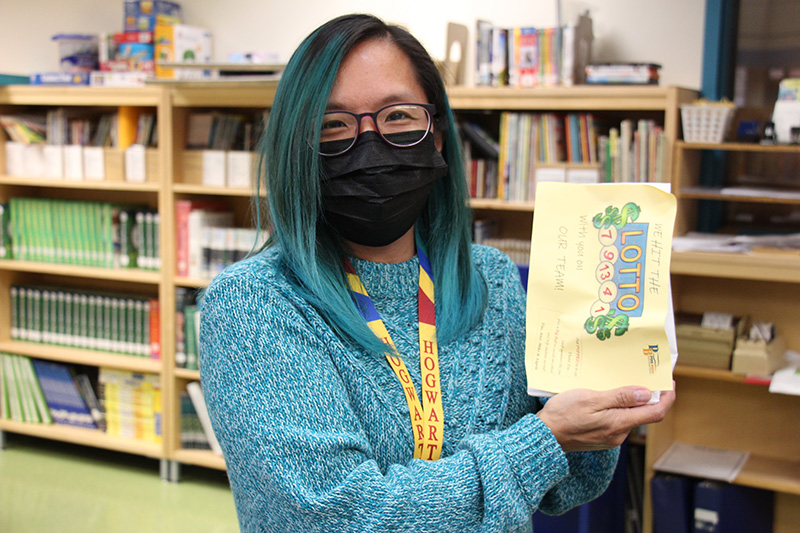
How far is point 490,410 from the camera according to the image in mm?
1170

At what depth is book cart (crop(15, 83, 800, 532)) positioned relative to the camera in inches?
110

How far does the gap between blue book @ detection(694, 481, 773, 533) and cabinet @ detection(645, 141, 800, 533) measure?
0.09m

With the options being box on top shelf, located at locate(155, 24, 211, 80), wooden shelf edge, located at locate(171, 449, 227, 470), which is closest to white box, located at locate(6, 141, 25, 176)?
box on top shelf, located at locate(155, 24, 211, 80)

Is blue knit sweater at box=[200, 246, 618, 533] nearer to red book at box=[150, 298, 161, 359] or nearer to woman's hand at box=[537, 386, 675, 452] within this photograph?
woman's hand at box=[537, 386, 675, 452]

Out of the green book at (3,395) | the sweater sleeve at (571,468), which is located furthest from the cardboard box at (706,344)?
the green book at (3,395)

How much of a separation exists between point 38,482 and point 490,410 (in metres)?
3.41

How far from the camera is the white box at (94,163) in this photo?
3846mm

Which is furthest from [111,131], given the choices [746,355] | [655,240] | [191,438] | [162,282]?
[655,240]

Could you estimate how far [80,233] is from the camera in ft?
13.0

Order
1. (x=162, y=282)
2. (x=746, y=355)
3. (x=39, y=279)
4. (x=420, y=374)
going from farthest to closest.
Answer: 1. (x=39, y=279)
2. (x=162, y=282)
3. (x=746, y=355)
4. (x=420, y=374)

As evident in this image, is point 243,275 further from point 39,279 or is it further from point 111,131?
point 39,279

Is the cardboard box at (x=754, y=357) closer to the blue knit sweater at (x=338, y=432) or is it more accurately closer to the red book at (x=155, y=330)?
the blue knit sweater at (x=338, y=432)

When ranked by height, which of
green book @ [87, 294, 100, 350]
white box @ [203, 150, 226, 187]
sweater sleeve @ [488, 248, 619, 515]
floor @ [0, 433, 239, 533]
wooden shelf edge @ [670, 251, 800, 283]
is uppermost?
white box @ [203, 150, 226, 187]

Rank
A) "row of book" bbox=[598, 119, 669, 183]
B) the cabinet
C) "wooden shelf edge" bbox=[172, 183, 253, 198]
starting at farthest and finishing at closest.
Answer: "wooden shelf edge" bbox=[172, 183, 253, 198] < "row of book" bbox=[598, 119, 669, 183] < the cabinet
